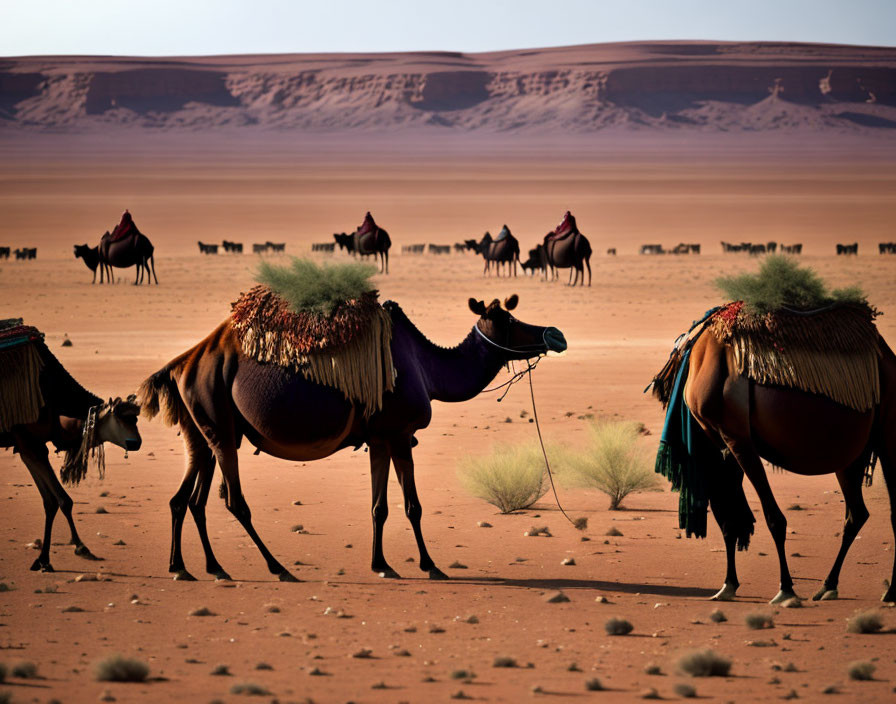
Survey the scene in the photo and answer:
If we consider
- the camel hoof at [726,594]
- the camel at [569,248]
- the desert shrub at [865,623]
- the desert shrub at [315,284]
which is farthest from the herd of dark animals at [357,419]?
the camel at [569,248]

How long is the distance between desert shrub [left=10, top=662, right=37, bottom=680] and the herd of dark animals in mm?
2359

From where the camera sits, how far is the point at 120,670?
6777mm

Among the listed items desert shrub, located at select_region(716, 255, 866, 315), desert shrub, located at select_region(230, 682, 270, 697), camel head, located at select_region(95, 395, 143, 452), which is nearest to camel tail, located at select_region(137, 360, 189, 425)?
camel head, located at select_region(95, 395, 143, 452)

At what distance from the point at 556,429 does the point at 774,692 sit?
30.9ft

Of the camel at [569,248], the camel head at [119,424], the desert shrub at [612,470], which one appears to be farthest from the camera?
the camel at [569,248]

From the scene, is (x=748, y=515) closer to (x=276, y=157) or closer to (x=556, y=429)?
(x=556, y=429)

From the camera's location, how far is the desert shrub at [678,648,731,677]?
691 centimetres

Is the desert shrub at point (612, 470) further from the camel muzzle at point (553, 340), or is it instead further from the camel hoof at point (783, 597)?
the camel hoof at point (783, 597)

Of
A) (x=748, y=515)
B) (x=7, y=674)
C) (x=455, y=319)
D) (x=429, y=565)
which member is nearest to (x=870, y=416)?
(x=748, y=515)

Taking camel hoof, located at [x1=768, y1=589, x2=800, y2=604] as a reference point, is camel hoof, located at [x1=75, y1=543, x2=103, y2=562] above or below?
above

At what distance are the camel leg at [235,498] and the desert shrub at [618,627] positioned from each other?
2.48 metres

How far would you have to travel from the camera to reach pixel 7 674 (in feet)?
22.7

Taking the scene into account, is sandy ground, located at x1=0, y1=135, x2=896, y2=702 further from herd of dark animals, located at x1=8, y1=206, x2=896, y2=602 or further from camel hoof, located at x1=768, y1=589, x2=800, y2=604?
herd of dark animals, located at x1=8, y1=206, x2=896, y2=602

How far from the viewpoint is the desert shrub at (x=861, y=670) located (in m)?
6.89
